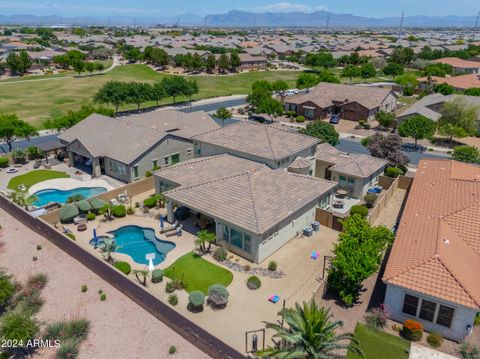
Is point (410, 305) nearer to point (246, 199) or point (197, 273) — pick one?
point (246, 199)

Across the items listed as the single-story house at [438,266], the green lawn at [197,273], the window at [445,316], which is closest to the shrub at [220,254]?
the green lawn at [197,273]

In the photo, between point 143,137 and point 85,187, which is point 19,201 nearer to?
point 85,187

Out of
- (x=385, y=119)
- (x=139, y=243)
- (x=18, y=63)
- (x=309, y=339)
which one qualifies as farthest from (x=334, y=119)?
(x=18, y=63)

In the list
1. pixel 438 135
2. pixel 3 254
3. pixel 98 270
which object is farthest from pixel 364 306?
pixel 438 135

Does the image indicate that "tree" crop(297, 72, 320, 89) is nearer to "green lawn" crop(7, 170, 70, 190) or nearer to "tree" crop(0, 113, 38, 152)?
"tree" crop(0, 113, 38, 152)

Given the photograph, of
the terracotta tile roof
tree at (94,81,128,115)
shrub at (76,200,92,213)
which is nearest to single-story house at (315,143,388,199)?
the terracotta tile roof
